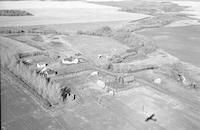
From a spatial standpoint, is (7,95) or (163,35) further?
(163,35)

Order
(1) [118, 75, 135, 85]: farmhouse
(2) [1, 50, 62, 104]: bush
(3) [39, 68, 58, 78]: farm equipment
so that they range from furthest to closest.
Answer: (3) [39, 68, 58, 78]: farm equipment < (1) [118, 75, 135, 85]: farmhouse < (2) [1, 50, 62, 104]: bush

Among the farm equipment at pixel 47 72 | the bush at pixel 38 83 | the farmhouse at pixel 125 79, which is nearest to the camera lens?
the bush at pixel 38 83

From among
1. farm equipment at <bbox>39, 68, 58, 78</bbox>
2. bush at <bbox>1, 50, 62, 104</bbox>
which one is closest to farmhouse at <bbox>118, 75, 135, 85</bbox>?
bush at <bbox>1, 50, 62, 104</bbox>

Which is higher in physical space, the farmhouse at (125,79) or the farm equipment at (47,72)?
the farm equipment at (47,72)

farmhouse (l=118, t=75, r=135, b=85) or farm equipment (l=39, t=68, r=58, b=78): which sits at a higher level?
farm equipment (l=39, t=68, r=58, b=78)

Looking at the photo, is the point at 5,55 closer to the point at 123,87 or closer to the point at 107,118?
the point at 123,87

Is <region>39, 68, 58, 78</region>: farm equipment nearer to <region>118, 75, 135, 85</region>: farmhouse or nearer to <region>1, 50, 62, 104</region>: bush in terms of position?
<region>1, 50, 62, 104</region>: bush

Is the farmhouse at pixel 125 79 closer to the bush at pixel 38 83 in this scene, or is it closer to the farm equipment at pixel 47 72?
the bush at pixel 38 83

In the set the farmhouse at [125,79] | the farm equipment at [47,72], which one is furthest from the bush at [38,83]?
the farmhouse at [125,79]

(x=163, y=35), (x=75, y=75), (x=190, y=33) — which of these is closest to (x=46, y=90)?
(x=75, y=75)

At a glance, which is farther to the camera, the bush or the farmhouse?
the farmhouse

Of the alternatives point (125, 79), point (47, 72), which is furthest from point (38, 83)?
point (125, 79)
